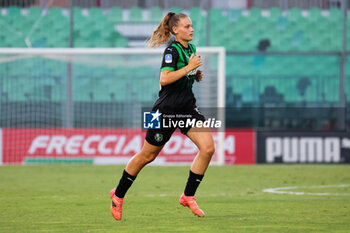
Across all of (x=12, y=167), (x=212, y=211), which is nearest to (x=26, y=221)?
(x=212, y=211)

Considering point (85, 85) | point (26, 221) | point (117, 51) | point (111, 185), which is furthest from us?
point (85, 85)

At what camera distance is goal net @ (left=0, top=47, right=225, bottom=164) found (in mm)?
16266

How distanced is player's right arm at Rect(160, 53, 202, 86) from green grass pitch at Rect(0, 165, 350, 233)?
135cm

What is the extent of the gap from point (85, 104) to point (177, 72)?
36.3 feet

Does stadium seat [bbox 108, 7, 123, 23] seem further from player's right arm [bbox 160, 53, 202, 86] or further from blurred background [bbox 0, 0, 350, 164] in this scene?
player's right arm [bbox 160, 53, 202, 86]

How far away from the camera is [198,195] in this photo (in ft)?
30.1

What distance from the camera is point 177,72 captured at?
6.32 metres

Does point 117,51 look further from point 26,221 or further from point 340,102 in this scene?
point 26,221

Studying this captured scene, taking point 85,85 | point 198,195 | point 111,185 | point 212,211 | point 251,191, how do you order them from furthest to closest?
point 85,85 → point 111,185 → point 251,191 → point 198,195 → point 212,211

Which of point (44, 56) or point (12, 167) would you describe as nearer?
point (12, 167)

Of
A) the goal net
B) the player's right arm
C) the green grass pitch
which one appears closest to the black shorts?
the player's right arm

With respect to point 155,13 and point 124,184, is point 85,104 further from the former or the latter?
point 124,184

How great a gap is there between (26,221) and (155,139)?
1.48m

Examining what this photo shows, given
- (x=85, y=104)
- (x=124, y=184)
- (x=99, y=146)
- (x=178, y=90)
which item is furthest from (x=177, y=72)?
(x=85, y=104)
